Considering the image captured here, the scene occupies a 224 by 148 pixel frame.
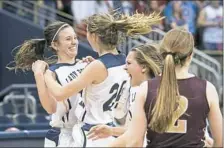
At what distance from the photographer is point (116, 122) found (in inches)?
247

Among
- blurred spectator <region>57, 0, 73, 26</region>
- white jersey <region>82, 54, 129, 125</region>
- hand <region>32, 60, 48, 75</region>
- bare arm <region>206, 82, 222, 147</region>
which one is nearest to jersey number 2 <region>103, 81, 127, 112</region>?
white jersey <region>82, 54, 129, 125</region>

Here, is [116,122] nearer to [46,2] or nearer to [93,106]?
[93,106]

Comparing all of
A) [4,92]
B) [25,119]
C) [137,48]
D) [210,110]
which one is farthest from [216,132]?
[4,92]

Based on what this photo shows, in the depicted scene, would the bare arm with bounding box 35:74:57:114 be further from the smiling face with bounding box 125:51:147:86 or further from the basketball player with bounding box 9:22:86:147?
the smiling face with bounding box 125:51:147:86

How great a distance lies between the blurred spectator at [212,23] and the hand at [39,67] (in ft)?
33.6

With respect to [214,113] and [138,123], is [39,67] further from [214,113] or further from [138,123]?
[214,113]

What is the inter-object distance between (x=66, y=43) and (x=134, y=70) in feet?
3.70

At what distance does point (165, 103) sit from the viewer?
4.93m

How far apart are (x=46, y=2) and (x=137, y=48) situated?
10.9 metres

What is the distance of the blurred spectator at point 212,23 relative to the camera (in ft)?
53.6

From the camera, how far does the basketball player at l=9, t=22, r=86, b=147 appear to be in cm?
662

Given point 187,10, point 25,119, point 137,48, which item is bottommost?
point 25,119

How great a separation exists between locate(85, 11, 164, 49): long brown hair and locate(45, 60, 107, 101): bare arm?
0.30m

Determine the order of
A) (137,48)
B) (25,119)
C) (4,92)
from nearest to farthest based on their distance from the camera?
(137,48)
(25,119)
(4,92)
